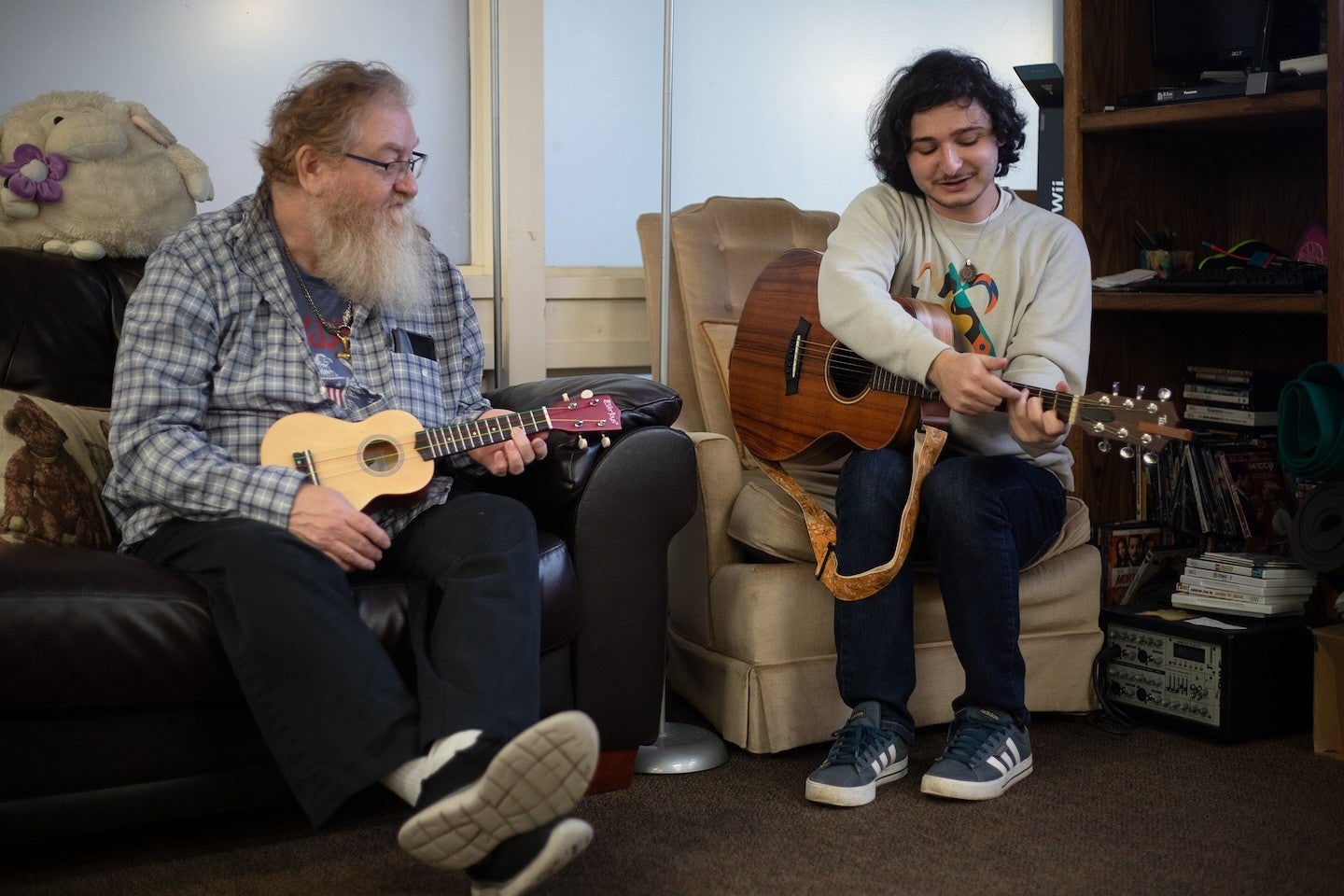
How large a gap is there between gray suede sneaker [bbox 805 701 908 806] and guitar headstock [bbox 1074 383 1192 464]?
52 cm

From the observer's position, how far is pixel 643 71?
294 cm

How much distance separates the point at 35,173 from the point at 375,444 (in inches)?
34.6

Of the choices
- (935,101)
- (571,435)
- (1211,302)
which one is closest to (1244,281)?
(1211,302)

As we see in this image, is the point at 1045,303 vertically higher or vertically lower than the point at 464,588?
higher

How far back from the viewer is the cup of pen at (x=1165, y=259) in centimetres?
270

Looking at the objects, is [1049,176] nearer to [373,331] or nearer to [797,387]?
[797,387]

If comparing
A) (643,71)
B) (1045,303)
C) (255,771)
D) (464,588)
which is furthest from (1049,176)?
(255,771)

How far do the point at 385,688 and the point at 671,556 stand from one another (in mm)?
905

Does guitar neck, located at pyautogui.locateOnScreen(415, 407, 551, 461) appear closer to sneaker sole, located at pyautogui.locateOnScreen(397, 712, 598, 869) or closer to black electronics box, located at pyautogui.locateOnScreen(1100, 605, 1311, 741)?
sneaker sole, located at pyautogui.locateOnScreen(397, 712, 598, 869)

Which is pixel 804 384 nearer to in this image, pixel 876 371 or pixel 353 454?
pixel 876 371

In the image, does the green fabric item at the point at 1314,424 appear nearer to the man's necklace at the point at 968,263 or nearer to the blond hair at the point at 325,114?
the man's necklace at the point at 968,263

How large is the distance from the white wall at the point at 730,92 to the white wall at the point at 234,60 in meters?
0.22

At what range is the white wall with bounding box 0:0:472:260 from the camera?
7.98 feet

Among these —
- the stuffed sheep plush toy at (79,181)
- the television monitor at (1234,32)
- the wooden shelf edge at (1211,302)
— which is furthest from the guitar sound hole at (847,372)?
the stuffed sheep plush toy at (79,181)
